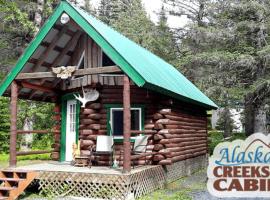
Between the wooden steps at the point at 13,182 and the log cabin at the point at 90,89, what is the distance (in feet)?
1.88

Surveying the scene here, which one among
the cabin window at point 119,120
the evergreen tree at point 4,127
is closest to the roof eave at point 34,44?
the cabin window at point 119,120

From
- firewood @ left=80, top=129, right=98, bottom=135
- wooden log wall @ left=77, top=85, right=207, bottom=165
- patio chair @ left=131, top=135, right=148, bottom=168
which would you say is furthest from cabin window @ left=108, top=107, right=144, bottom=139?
patio chair @ left=131, top=135, right=148, bottom=168

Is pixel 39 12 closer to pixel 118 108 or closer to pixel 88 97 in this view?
pixel 88 97

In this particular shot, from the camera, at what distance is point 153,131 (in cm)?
1222

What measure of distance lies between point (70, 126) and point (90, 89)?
2125mm

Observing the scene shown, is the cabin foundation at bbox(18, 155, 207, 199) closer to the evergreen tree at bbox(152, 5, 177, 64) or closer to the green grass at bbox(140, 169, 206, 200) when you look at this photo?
the green grass at bbox(140, 169, 206, 200)

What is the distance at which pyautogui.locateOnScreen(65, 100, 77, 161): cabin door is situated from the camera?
13961mm

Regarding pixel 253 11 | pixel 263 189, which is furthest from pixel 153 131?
pixel 253 11

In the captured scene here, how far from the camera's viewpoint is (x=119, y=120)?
504 inches

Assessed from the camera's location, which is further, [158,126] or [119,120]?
[119,120]

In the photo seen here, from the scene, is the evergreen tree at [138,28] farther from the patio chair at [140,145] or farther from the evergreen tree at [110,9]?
the patio chair at [140,145]

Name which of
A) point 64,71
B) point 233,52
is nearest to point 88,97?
Answer: point 64,71

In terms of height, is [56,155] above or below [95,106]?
below

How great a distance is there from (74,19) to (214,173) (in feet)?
21.3
